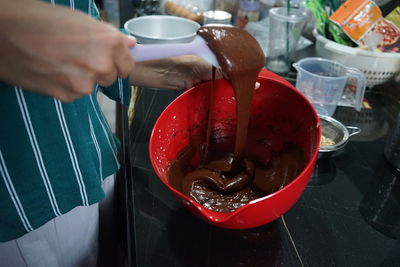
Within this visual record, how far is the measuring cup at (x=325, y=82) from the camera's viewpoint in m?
1.08

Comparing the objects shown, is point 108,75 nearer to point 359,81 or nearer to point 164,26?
point 359,81

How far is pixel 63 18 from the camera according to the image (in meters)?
0.39

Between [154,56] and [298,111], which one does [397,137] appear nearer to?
[298,111]

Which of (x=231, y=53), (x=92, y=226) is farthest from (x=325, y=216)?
(x=92, y=226)

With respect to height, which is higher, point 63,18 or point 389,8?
point 63,18

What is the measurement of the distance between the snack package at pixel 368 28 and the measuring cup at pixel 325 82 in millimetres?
143

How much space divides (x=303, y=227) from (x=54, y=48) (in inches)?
23.7

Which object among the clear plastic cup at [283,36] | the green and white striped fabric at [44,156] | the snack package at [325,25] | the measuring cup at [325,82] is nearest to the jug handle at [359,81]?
the measuring cup at [325,82]

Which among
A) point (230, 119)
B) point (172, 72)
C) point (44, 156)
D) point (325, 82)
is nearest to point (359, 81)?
point (325, 82)

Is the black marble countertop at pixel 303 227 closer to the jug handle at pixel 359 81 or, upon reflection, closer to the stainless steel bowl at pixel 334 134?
the stainless steel bowl at pixel 334 134

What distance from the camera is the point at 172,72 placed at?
0.86 meters

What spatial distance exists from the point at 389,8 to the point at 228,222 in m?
1.21

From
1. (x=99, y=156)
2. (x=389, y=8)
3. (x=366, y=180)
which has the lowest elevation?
(x=366, y=180)

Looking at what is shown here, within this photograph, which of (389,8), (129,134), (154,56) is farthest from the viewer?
(389,8)
